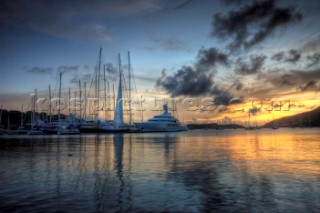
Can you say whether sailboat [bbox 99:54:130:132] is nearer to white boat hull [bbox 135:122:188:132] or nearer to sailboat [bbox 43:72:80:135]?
sailboat [bbox 43:72:80:135]

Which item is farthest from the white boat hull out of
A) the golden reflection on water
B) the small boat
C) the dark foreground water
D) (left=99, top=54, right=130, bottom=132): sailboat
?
the dark foreground water

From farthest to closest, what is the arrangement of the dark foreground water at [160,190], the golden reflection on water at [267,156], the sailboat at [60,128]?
the sailboat at [60,128]
the golden reflection on water at [267,156]
the dark foreground water at [160,190]

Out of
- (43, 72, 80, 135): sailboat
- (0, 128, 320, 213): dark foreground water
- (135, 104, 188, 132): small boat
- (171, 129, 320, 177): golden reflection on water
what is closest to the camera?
(0, 128, 320, 213): dark foreground water

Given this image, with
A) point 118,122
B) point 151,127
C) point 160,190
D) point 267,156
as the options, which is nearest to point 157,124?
point 151,127

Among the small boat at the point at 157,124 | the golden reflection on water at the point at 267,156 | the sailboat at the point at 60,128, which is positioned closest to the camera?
the golden reflection on water at the point at 267,156

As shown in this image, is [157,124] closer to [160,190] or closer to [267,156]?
[267,156]

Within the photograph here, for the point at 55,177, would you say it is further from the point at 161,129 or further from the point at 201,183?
the point at 161,129

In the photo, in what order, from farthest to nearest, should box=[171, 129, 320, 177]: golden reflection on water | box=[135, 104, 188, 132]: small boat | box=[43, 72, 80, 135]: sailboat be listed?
box=[135, 104, 188, 132]: small boat < box=[43, 72, 80, 135]: sailboat < box=[171, 129, 320, 177]: golden reflection on water

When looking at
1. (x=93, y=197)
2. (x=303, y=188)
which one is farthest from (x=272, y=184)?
(x=93, y=197)

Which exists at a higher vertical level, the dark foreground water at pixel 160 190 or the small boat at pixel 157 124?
the small boat at pixel 157 124

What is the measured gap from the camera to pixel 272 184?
592 inches

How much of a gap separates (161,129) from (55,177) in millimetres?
137860

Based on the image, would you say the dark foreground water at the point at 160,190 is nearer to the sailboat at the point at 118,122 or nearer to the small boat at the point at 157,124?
the sailboat at the point at 118,122

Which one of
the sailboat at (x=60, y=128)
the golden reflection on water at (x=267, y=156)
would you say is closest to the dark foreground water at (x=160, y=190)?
the golden reflection on water at (x=267, y=156)
